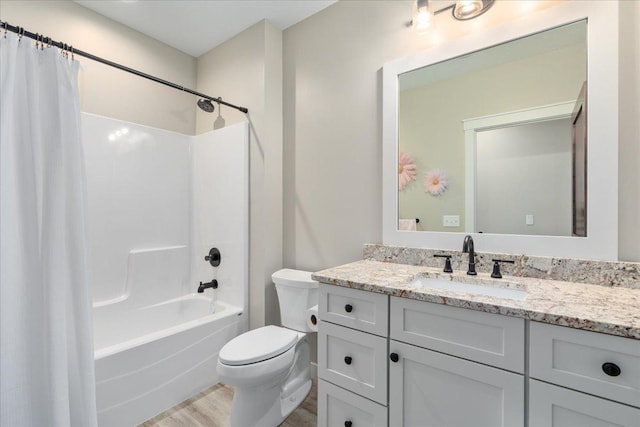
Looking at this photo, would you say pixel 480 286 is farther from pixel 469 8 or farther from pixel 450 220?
pixel 469 8

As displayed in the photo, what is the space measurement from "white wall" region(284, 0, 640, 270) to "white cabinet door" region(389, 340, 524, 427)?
84cm

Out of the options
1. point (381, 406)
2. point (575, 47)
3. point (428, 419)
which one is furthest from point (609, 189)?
point (381, 406)

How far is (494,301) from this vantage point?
0.97 meters

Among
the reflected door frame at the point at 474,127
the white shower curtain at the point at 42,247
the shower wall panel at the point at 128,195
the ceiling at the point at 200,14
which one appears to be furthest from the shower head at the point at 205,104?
the reflected door frame at the point at 474,127

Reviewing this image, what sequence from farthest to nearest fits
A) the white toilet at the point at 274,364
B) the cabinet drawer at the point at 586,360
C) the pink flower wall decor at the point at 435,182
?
the pink flower wall decor at the point at 435,182 → the white toilet at the point at 274,364 → the cabinet drawer at the point at 586,360

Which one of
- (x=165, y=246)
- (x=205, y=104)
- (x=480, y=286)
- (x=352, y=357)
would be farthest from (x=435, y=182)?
(x=165, y=246)

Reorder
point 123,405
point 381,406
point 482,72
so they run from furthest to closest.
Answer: point 123,405 < point 482,72 < point 381,406

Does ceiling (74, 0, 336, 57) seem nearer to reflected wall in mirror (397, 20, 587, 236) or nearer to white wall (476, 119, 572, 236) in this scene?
reflected wall in mirror (397, 20, 587, 236)

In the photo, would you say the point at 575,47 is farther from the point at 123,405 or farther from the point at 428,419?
the point at 123,405

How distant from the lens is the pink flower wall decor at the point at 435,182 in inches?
63.8

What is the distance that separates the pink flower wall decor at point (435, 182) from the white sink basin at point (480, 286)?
49 cm

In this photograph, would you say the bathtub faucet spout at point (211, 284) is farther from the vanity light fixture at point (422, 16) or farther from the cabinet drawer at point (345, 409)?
the vanity light fixture at point (422, 16)

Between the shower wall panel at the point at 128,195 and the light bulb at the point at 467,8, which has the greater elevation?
the light bulb at the point at 467,8

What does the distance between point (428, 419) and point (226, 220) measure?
6.17 ft
